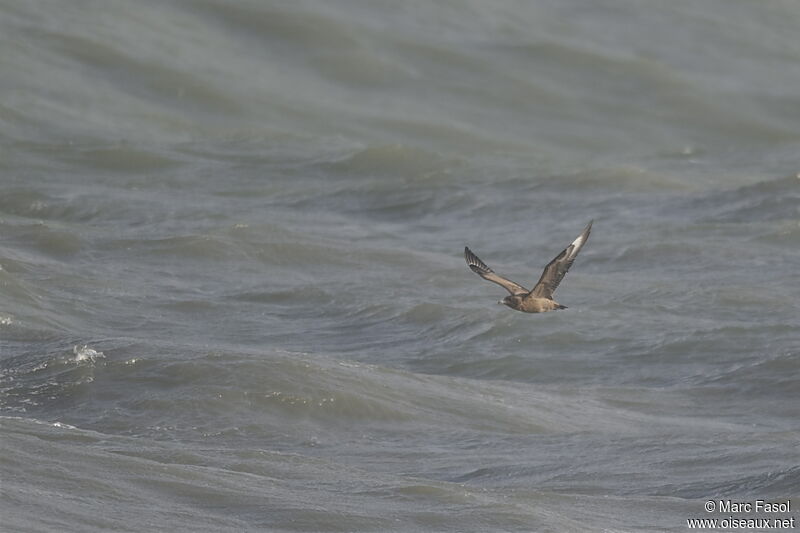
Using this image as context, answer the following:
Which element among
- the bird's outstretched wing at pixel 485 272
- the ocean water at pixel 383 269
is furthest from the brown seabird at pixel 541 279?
the ocean water at pixel 383 269

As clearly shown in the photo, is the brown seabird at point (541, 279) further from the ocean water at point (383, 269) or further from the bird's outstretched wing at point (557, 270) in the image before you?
the ocean water at point (383, 269)

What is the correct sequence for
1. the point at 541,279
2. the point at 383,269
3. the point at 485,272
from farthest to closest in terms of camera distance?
the point at 383,269 → the point at 485,272 → the point at 541,279

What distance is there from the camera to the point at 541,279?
879 cm

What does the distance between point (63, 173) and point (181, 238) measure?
3.70 meters

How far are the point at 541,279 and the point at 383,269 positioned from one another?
19.3 feet

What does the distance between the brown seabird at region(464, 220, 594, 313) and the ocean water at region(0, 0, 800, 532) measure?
95 centimetres

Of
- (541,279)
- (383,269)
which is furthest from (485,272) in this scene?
(383,269)

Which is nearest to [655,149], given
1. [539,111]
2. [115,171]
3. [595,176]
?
[539,111]

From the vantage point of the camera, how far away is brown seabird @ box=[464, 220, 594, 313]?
28.7 feet

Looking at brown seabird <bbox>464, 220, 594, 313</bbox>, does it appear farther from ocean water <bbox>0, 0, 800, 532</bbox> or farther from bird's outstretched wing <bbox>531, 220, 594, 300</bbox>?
ocean water <bbox>0, 0, 800, 532</bbox>

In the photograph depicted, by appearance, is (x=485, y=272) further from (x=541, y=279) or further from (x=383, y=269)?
(x=383, y=269)

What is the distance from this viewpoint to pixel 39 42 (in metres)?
23.5

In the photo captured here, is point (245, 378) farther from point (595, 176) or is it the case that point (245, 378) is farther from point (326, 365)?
point (595, 176)

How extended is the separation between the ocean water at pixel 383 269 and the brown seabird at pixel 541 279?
0.95 m
